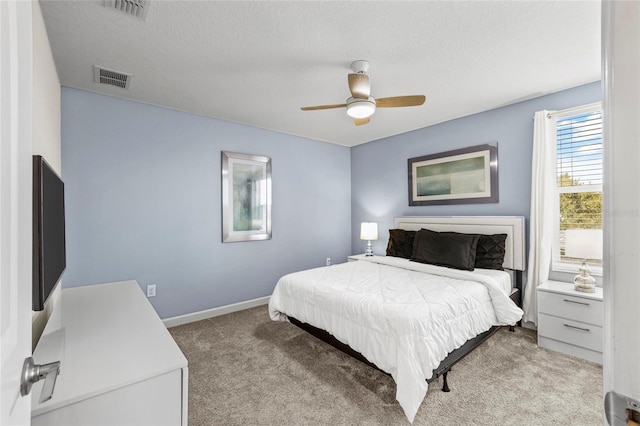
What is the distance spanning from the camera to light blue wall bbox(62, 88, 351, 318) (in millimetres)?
2812

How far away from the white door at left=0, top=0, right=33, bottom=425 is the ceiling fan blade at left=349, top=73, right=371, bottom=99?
1.87 m

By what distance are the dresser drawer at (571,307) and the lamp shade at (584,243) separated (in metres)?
0.38

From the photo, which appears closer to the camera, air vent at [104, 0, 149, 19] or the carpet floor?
air vent at [104, 0, 149, 19]

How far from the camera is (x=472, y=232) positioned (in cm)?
349

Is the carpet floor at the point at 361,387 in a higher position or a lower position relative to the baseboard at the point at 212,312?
lower

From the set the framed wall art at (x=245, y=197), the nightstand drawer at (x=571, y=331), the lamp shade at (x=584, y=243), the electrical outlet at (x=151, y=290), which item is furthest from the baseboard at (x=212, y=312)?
the lamp shade at (x=584, y=243)

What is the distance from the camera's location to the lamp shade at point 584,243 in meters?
2.39

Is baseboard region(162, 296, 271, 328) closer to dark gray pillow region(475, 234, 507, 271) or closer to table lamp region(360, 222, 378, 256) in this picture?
table lamp region(360, 222, 378, 256)

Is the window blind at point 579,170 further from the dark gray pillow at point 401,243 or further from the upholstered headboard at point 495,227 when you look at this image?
the dark gray pillow at point 401,243

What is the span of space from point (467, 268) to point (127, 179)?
3.59 meters

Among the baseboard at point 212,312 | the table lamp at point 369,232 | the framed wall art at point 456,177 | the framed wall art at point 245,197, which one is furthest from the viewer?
the table lamp at point 369,232

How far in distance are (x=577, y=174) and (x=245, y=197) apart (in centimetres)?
364

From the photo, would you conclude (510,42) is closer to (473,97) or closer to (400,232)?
(473,97)

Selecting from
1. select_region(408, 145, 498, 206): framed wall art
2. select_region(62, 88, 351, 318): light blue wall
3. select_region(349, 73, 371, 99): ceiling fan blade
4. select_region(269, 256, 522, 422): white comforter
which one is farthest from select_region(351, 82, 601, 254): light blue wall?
select_region(349, 73, 371, 99): ceiling fan blade
